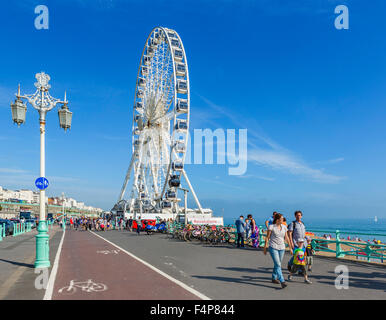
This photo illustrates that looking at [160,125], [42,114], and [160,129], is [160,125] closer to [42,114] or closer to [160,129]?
[160,129]

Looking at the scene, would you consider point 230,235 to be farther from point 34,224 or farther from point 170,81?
point 34,224

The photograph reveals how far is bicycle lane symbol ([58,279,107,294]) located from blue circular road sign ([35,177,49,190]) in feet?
12.5

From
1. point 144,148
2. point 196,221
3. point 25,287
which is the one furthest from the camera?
point 144,148

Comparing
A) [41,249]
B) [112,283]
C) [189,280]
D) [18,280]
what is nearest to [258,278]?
[189,280]

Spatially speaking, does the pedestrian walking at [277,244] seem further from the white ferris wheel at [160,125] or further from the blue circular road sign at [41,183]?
the white ferris wheel at [160,125]

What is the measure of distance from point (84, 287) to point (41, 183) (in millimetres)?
4555

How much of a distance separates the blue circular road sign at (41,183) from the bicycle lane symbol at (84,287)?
12.5 feet

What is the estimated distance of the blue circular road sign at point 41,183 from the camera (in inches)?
430

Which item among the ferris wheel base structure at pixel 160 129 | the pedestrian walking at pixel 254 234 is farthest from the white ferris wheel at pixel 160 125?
the pedestrian walking at pixel 254 234

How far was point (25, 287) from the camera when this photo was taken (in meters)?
7.85

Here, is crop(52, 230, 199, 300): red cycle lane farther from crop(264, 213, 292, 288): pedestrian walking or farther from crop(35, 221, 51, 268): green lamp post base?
crop(264, 213, 292, 288): pedestrian walking

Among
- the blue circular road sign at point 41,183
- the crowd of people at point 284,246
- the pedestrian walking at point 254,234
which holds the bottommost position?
the pedestrian walking at point 254,234
